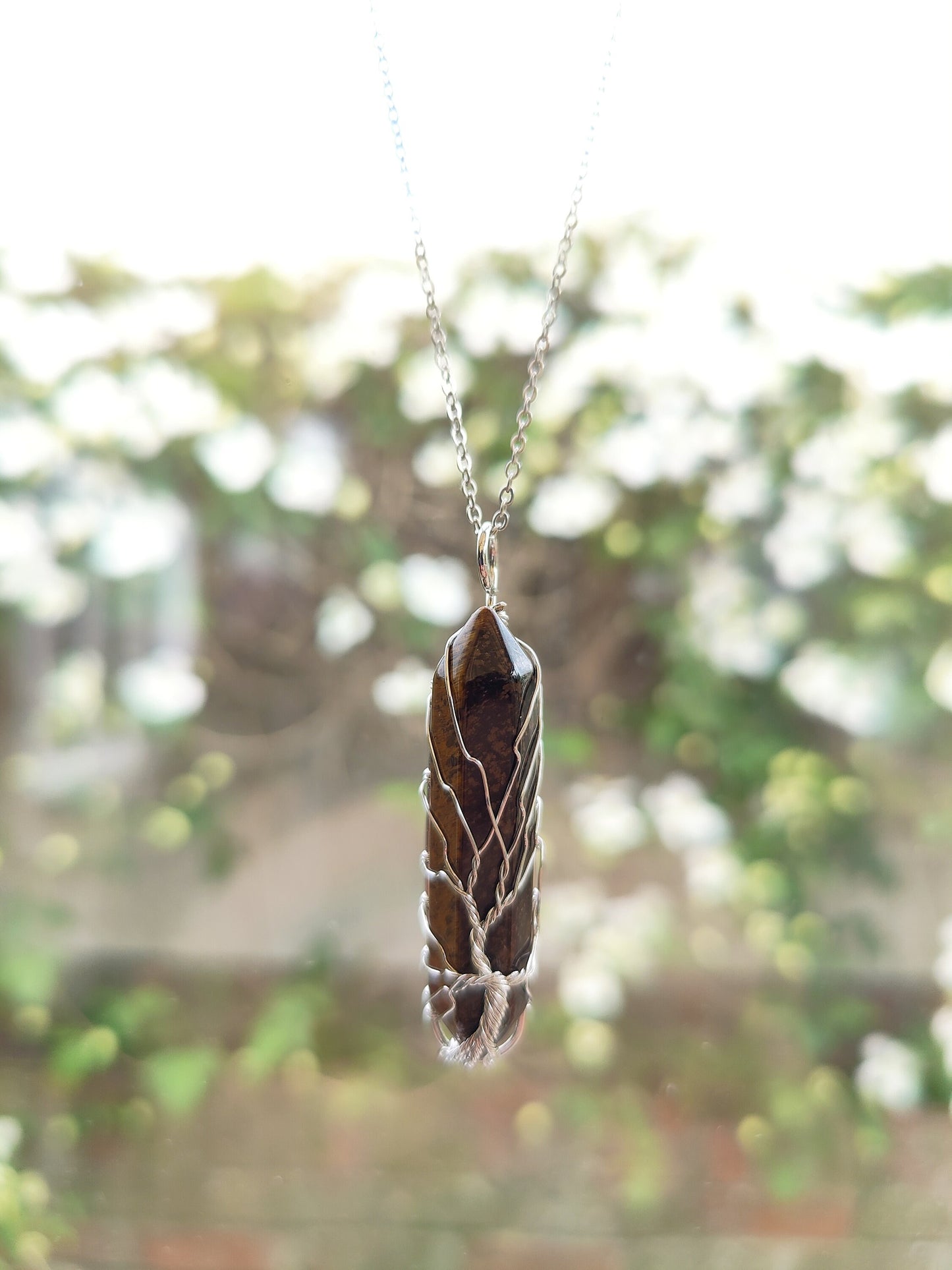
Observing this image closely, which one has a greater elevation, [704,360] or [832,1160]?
[704,360]

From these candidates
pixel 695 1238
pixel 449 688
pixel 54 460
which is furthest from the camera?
pixel 54 460

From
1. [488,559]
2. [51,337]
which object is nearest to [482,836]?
[488,559]

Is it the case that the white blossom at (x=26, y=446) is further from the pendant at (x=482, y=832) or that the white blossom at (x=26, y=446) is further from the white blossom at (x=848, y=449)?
the white blossom at (x=848, y=449)

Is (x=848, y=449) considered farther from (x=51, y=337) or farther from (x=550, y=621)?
(x=51, y=337)

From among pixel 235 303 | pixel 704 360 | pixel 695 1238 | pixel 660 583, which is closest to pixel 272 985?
pixel 695 1238

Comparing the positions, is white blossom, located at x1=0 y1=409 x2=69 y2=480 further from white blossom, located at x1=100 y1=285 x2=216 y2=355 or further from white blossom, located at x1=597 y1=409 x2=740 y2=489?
white blossom, located at x1=597 y1=409 x2=740 y2=489

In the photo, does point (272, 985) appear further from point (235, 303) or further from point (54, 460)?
point (235, 303)

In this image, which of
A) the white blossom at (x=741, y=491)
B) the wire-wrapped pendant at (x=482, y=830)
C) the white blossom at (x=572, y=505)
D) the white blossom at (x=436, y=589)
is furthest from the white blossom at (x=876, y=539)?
the wire-wrapped pendant at (x=482, y=830)
